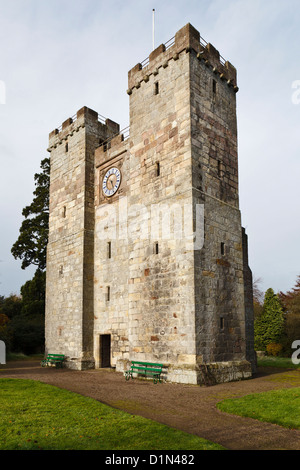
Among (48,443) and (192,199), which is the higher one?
(192,199)

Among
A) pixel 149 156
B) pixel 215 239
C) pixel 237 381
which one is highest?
pixel 149 156

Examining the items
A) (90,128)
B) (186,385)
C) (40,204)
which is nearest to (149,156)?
(90,128)

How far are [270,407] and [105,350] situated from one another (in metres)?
10.1

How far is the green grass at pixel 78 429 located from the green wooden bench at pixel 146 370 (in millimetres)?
3791

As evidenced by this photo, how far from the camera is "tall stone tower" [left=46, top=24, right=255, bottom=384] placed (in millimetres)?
12484

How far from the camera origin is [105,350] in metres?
17.0

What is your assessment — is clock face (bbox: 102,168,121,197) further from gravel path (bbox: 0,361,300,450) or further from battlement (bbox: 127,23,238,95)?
gravel path (bbox: 0,361,300,450)

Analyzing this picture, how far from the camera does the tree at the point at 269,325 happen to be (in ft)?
85.1

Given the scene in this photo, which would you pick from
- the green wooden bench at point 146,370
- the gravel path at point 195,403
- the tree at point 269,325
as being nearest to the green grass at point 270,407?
the gravel path at point 195,403

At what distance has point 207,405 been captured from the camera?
870cm

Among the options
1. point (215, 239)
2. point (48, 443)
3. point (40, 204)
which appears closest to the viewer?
point (48, 443)
